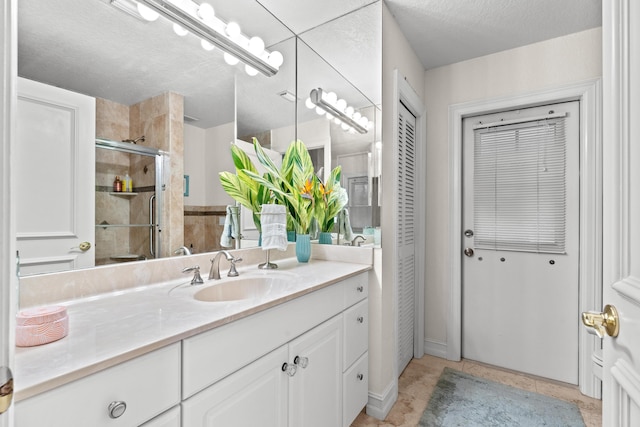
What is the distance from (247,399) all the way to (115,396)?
424 millimetres

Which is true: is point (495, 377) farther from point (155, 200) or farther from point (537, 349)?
point (155, 200)

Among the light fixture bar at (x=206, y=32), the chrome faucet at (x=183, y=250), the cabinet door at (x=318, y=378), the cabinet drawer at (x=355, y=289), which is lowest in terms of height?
the cabinet door at (x=318, y=378)

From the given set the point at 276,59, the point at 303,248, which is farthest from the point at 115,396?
the point at 276,59

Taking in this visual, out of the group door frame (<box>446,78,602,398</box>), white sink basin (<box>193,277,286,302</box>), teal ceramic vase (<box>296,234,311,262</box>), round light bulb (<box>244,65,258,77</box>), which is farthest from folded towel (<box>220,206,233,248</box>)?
door frame (<box>446,78,602,398</box>)

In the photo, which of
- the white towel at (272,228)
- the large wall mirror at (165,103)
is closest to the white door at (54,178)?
the large wall mirror at (165,103)

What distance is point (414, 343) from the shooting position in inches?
98.7

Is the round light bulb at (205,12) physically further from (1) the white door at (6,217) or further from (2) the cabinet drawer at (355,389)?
(2) the cabinet drawer at (355,389)

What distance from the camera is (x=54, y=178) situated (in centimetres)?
100

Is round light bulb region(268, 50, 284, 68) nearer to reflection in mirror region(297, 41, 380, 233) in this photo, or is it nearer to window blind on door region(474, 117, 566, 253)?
reflection in mirror region(297, 41, 380, 233)

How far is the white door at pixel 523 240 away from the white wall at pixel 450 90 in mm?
172

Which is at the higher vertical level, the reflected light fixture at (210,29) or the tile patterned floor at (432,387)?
the reflected light fixture at (210,29)

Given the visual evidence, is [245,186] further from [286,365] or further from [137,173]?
[286,365]

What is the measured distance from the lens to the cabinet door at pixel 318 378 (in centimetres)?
119

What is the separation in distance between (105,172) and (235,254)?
2.45 feet
